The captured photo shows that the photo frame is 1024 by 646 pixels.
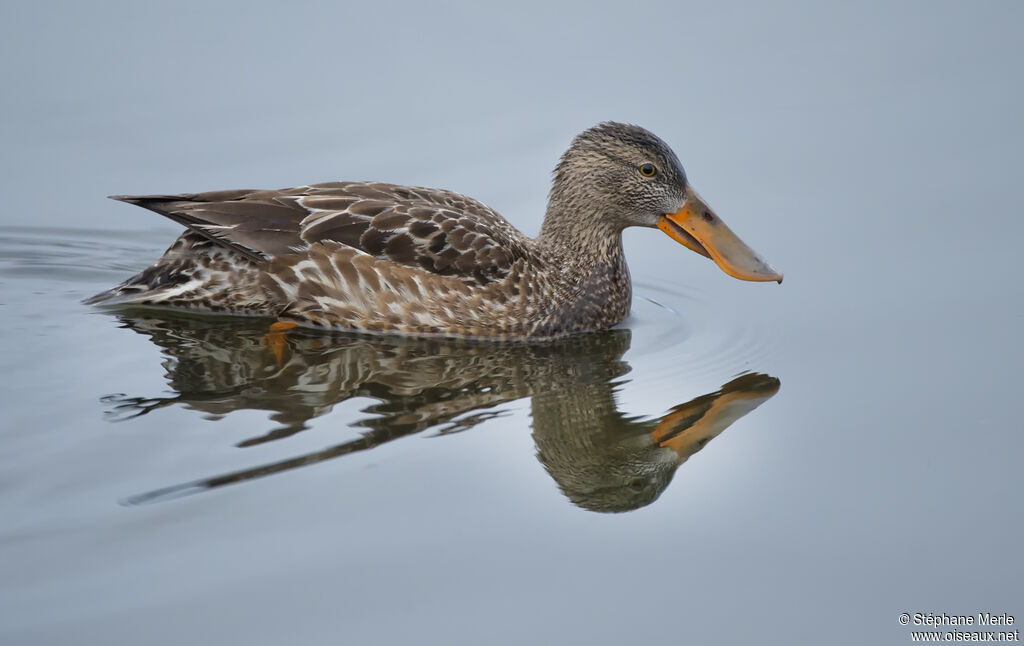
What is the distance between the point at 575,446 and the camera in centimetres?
688

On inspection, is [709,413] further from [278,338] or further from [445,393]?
[278,338]

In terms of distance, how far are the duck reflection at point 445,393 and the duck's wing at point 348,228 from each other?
0.54 metres

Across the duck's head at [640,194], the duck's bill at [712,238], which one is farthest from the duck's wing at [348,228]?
the duck's bill at [712,238]

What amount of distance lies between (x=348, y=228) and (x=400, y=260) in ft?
1.35

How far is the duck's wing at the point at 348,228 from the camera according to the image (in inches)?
323

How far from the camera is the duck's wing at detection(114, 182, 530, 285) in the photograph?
820cm

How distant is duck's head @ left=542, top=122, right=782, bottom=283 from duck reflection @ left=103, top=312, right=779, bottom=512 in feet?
3.03

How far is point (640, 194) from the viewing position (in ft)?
29.0

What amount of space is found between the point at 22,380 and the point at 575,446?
324cm

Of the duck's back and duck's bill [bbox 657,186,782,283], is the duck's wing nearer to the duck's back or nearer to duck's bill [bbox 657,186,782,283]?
the duck's back

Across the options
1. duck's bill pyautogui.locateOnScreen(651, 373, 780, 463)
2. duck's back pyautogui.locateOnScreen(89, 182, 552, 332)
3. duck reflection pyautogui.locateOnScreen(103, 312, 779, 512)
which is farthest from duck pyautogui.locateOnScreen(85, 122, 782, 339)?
duck's bill pyautogui.locateOnScreen(651, 373, 780, 463)

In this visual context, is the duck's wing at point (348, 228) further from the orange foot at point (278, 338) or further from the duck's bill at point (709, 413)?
the duck's bill at point (709, 413)

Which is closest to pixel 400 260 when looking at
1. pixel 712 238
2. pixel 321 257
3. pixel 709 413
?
pixel 321 257

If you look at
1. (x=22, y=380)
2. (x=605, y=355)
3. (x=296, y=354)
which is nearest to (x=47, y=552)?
(x=22, y=380)
